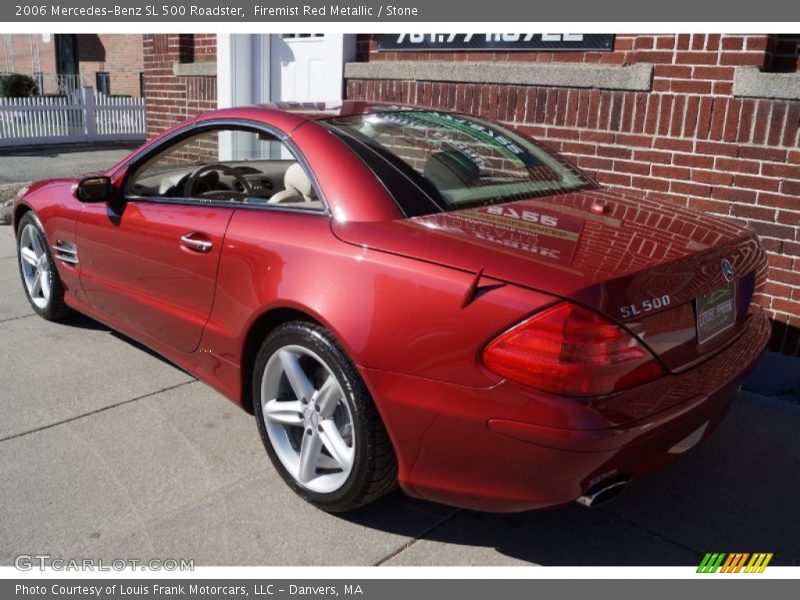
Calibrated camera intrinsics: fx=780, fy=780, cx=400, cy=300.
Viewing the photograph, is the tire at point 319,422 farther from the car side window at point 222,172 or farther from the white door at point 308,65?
the white door at point 308,65

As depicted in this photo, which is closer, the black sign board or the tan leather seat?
the tan leather seat

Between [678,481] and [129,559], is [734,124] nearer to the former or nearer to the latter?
[678,481]

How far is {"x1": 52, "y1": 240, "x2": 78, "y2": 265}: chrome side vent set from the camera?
4484 mm

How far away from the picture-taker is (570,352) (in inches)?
90.0

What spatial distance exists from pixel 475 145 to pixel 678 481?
1701 mm

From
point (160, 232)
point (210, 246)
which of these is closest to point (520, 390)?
point (210, 246)

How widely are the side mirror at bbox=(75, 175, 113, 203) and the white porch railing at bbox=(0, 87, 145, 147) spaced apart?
13.7 metres

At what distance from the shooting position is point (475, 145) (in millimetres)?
3486

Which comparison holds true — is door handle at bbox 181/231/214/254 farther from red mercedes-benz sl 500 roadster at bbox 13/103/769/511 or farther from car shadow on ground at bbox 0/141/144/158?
car shadow on ground at bbox 0/141/144/158

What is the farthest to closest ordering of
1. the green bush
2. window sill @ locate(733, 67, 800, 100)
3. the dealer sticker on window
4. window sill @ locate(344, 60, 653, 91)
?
the green bush < window sill @ locate(344, 60, 653, 91) < window sill @ locate(733, 67, 800, 100) < the dealer sticker on window

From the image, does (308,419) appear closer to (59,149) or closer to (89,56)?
(59,149)

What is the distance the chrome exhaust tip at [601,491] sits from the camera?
243cm

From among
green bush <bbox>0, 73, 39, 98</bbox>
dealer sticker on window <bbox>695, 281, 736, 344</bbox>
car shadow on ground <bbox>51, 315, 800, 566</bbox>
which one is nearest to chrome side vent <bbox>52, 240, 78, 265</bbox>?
car shadow on ground <bbox>51, 315, 800, 566</bbox>

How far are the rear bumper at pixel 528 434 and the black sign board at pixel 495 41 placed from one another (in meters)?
3.38
